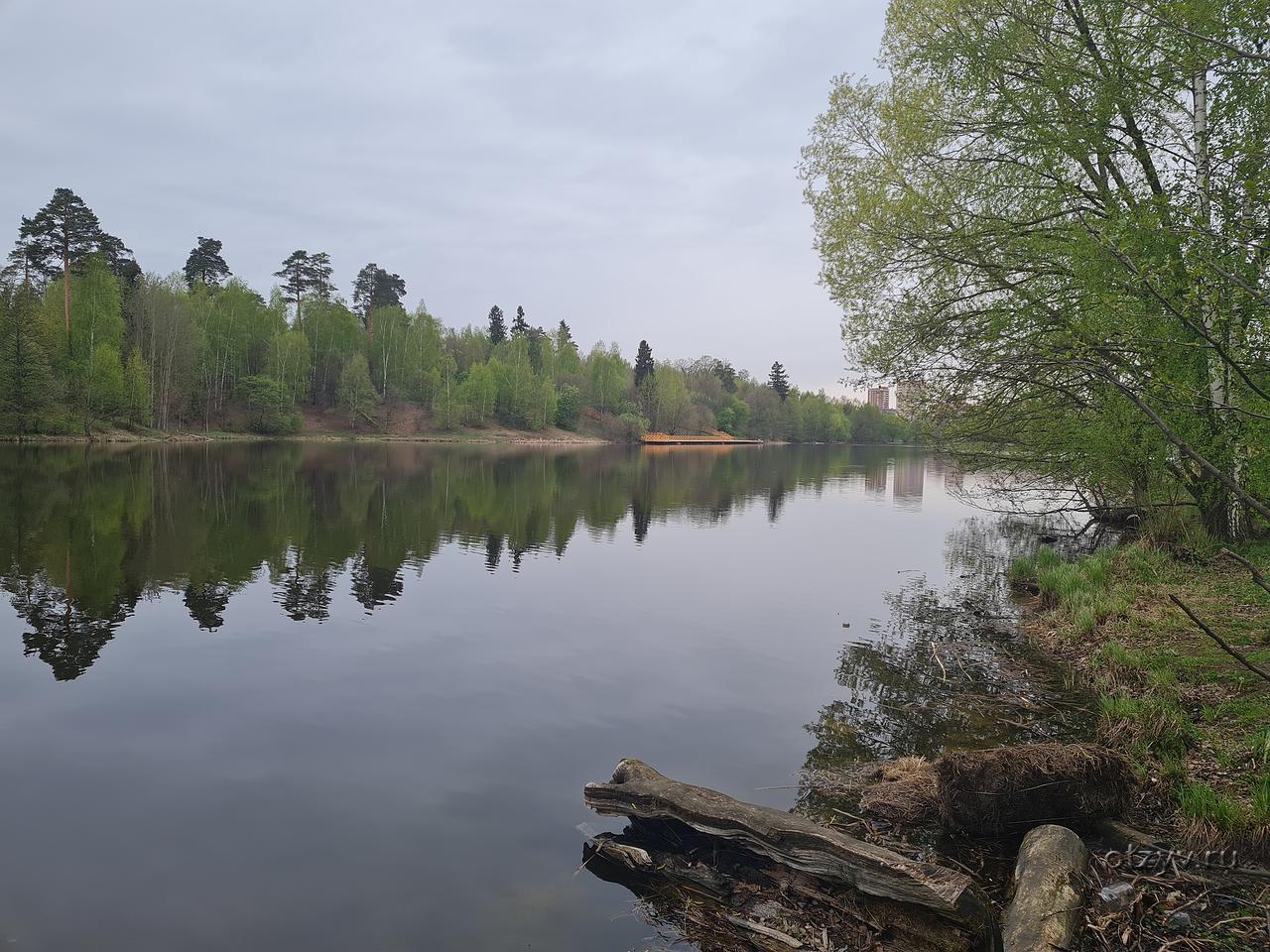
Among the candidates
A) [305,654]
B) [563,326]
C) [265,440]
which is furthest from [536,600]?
[563,326]

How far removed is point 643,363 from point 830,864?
476 feet

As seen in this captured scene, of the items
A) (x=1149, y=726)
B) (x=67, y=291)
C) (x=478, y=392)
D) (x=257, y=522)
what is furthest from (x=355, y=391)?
(x=1149, y=726)

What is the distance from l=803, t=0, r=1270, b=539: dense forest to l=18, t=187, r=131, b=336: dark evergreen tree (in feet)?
253

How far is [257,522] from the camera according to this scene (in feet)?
91.4

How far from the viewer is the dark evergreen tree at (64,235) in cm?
7069

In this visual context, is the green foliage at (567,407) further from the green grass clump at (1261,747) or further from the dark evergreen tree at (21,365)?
the green grass clump at (1261,747)

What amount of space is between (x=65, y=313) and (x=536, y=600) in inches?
2957

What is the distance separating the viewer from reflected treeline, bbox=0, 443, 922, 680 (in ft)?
56.2

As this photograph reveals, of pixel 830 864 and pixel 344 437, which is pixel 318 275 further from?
pixel 830 864

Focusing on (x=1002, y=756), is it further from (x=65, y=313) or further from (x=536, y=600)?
(x=65, y=313)

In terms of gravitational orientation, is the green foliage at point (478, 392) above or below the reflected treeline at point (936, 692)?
above

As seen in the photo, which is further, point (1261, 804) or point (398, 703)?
point (398, 703)

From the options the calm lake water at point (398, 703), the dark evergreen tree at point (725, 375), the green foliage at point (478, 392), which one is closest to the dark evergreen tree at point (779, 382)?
the dark evergreen tree at point (725, 375)

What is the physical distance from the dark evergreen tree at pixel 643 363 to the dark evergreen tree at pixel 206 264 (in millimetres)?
73140
